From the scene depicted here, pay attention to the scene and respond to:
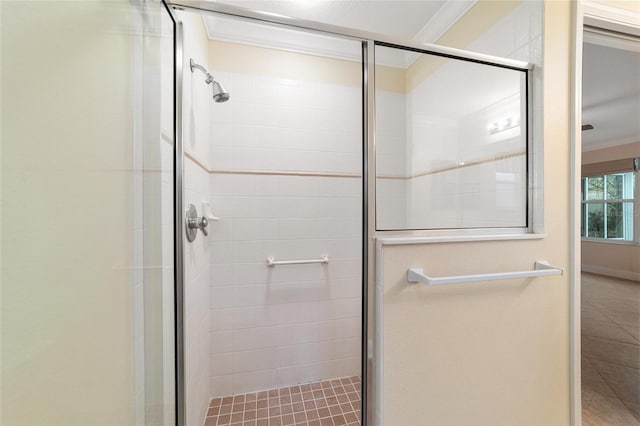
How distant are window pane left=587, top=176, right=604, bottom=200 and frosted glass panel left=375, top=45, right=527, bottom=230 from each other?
318 mm

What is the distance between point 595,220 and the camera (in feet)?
3.59

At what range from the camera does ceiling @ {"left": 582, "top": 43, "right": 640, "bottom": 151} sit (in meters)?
1.11

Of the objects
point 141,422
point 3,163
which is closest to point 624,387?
point 141,422

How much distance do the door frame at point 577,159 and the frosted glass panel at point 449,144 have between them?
0.19m

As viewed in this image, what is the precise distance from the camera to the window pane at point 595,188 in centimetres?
107

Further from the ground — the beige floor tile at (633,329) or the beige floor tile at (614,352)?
the beige floor tile at (633,329)

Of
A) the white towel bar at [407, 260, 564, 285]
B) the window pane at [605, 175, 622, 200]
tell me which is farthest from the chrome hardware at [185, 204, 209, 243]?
the window pane at [605, 175, 622, 200]

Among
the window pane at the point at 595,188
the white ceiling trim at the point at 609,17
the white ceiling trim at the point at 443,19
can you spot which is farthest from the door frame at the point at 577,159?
the white ceiling trim at the point at 443,19

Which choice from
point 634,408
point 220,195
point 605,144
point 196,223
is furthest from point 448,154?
point 634,408

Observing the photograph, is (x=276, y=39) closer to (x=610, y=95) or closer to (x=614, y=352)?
(x=610, y=95)

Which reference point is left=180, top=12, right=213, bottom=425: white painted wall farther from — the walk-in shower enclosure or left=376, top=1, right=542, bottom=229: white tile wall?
left=376, top=1, right=542, bottom=229: white tile wall

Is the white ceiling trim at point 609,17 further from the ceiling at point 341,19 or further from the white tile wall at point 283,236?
the white tile wall at point 283,236

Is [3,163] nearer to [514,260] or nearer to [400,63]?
[400,63]

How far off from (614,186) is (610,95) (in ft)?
1.41
